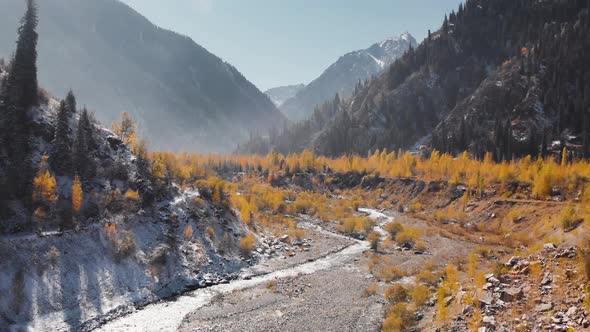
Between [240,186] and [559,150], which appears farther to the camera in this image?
[240,186]

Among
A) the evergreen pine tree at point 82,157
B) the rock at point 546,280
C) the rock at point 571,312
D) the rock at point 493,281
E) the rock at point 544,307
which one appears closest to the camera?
the rock at point 571,312

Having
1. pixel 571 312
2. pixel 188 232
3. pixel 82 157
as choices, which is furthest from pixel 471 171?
pixel 82 157

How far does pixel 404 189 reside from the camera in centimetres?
14412

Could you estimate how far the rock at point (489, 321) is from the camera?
26797mm

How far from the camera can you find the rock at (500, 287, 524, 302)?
28438mm

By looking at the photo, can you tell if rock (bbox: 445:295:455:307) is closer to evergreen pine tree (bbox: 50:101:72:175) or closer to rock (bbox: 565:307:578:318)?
rock (bbox: 565:307:578:318)

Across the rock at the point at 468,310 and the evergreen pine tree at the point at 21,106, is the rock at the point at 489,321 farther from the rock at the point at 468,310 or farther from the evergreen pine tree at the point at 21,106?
the evergreen pine tree at the point at 21,106

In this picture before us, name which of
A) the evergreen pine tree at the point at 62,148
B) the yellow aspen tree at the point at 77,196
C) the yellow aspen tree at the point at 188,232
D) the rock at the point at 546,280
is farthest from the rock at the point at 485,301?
the evergreen pine tree at the point at 62,148

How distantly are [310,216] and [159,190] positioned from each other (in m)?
59.5

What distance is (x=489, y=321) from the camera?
27062 mm

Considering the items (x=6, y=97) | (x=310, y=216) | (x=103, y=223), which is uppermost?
(x=6, y=97)

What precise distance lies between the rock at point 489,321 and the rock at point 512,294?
2530 mm

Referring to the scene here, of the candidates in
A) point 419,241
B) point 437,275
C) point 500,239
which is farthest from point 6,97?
point 500,239

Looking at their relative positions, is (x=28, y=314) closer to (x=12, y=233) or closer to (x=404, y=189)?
(x=12, y=233)
